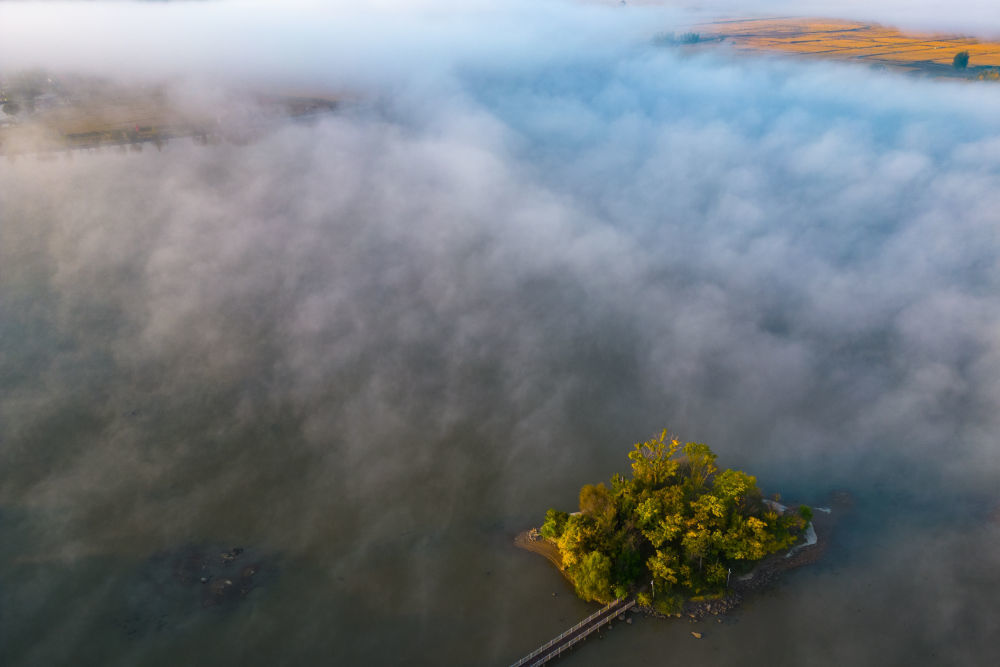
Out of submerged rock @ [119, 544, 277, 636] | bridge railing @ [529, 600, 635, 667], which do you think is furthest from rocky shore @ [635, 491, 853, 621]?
submerged rock @ [119, 544, 277, 636]

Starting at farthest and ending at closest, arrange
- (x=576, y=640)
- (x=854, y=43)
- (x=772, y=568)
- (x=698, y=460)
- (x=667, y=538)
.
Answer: (x=854, y=43), (x=698, y=460), (x=772, y=568), (x=667, y=538), (x=576, y=640)

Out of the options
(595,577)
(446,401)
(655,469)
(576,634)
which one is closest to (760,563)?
(655,469)

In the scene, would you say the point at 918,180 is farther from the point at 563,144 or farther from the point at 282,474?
the point at 282,474

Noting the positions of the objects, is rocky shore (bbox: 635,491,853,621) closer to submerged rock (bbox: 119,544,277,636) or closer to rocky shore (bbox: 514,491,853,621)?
rocky shore (bbox: 514,491,853,621)

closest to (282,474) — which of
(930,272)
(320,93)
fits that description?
(930,272)

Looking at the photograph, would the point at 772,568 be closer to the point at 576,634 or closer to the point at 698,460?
the point at 698,460

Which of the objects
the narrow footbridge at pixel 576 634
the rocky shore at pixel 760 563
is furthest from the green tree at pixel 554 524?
the narrow footbridge at pixel 576 634

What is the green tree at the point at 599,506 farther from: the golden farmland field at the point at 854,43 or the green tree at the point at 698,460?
the golden farmland field at the point at 854,43
